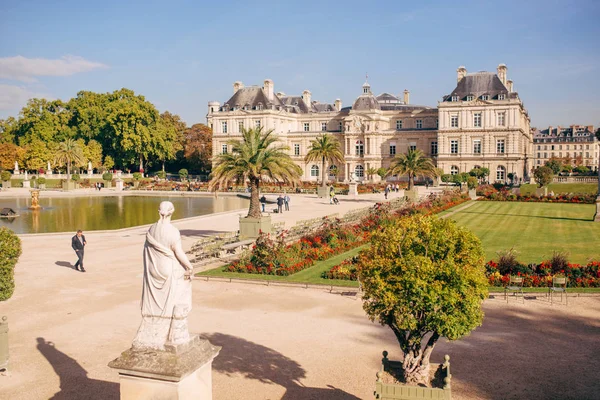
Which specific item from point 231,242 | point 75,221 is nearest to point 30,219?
point 75,221

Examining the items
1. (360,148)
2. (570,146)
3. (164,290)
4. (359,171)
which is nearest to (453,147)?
(360,148)

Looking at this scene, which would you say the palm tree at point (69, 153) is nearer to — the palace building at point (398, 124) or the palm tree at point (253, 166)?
the palace building at point (398, 124)

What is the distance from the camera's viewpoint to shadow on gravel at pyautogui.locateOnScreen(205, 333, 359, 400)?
10.2 m

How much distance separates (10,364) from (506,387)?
9800 millimetres

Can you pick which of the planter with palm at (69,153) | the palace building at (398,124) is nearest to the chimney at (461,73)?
the palace building at (398,124)

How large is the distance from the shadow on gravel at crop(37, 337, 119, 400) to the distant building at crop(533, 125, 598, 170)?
140 m

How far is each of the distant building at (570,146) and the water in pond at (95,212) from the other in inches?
4177

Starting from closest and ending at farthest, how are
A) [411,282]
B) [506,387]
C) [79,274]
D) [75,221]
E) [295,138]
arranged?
[411,282] → [506,387] → [79,274] → [75,221] → [295,138]

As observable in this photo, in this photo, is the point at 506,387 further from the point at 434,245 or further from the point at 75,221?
the point at 75,221

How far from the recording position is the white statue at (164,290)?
6.37 meters

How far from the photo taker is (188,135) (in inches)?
3880

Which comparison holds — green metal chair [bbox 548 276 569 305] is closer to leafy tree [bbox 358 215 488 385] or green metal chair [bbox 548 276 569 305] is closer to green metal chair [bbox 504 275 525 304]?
green metal chair [bbox 504 275 525 304]

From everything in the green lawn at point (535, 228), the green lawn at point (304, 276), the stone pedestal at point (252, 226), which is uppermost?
the stone pedestal at point (252, 226)

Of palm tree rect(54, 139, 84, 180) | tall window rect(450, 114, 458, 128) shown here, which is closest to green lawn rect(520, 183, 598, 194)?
tall window rect(450, 114, 458, 128)
